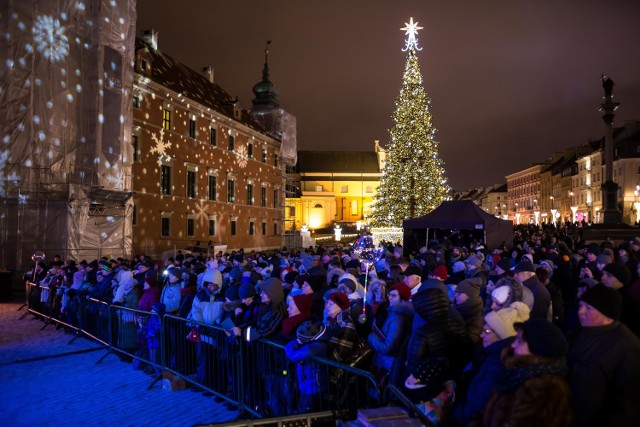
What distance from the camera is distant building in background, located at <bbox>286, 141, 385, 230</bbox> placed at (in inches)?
3568

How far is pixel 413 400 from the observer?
4.34 m

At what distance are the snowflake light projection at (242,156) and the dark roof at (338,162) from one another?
53.3 metres

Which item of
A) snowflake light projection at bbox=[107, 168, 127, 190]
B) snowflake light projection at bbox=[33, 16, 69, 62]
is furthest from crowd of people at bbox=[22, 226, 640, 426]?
snowflake light projection at bbox=[33, 16, 69, 62]

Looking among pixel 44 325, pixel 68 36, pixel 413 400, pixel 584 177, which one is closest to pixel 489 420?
pixel 413 400

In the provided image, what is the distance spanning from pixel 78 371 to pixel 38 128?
15412mm

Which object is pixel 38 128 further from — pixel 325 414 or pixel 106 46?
pixel 325 414

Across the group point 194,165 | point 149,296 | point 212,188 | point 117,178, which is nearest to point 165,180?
point 194,165

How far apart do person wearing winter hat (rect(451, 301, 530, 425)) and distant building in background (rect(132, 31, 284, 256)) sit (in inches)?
1006

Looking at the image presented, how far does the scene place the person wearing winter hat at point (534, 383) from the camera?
3.13m

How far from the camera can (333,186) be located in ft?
314

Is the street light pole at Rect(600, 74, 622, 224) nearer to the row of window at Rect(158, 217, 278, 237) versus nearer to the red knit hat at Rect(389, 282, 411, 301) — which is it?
the row of window at Rect(158, 217, 278, 237)

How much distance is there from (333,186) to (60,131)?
247 ft

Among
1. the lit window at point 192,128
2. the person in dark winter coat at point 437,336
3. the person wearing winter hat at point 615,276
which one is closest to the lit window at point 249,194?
the lit window at point 192,128

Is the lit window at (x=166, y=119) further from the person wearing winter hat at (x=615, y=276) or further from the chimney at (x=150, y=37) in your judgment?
the person wearing winter hat at (x=615, y=276)
